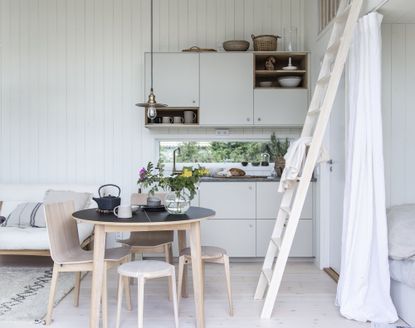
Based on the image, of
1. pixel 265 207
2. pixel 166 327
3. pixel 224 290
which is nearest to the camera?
pixel 166 327

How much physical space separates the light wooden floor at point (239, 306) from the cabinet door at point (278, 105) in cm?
168

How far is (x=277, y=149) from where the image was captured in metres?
5.18

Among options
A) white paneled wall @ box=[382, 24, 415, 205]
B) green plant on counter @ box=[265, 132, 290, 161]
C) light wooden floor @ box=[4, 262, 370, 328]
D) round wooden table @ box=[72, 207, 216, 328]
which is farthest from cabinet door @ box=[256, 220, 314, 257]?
round wooden table @ box=[72, 207, 216, 328]

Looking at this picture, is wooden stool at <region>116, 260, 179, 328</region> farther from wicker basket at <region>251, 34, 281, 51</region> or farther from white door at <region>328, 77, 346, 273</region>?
wicker basket at <region>251, 34, 281, 51</region>

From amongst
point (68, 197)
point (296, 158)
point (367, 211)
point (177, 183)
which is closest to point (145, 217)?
point (177, 183)

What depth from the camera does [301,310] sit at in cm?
333

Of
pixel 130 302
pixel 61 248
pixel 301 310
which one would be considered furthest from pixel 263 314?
pixel 61 248

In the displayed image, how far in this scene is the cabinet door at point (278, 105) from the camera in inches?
195

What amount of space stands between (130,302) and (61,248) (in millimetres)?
697

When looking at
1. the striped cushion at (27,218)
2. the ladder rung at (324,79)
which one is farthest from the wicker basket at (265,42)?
the striped cushion at (27,218)

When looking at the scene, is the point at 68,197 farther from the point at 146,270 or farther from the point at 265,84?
the point at 265,84

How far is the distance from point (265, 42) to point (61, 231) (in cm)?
306

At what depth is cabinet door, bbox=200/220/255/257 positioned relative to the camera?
4.80 m

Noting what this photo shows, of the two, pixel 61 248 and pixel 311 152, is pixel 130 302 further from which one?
pixel 311 152
